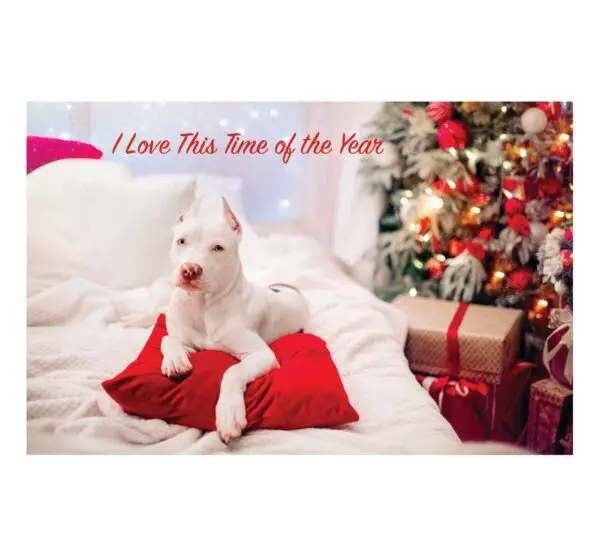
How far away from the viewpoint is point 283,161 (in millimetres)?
2242

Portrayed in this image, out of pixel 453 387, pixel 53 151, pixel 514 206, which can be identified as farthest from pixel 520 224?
pixel 53 151

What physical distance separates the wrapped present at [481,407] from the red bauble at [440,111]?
0.88 meters

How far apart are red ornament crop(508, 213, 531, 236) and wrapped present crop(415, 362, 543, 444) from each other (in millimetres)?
523

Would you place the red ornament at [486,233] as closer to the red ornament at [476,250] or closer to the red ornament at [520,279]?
the red ornament at [476,250]

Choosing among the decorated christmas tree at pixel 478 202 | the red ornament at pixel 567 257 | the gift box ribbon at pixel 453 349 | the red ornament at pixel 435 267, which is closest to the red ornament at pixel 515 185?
the decorated christmas tree at pixel 478 202

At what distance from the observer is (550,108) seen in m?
2.27

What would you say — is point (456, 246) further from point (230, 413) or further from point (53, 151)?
point (53, 151)

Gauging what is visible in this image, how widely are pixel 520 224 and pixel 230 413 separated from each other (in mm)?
1197

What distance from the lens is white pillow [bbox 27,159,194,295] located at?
2242 millimetres

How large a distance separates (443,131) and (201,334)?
1.06 metres

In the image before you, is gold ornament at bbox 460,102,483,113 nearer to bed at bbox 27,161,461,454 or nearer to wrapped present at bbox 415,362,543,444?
bed at bbox 27,161,461,454

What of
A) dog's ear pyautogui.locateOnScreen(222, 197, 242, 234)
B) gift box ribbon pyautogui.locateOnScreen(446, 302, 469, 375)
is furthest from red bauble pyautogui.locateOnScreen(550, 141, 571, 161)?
dog's ear pyautogui.locateOnScreen(222, 197, 242, 234)

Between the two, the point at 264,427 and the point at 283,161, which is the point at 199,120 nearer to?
the point at 283,161

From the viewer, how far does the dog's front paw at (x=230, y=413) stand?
2062 mm
